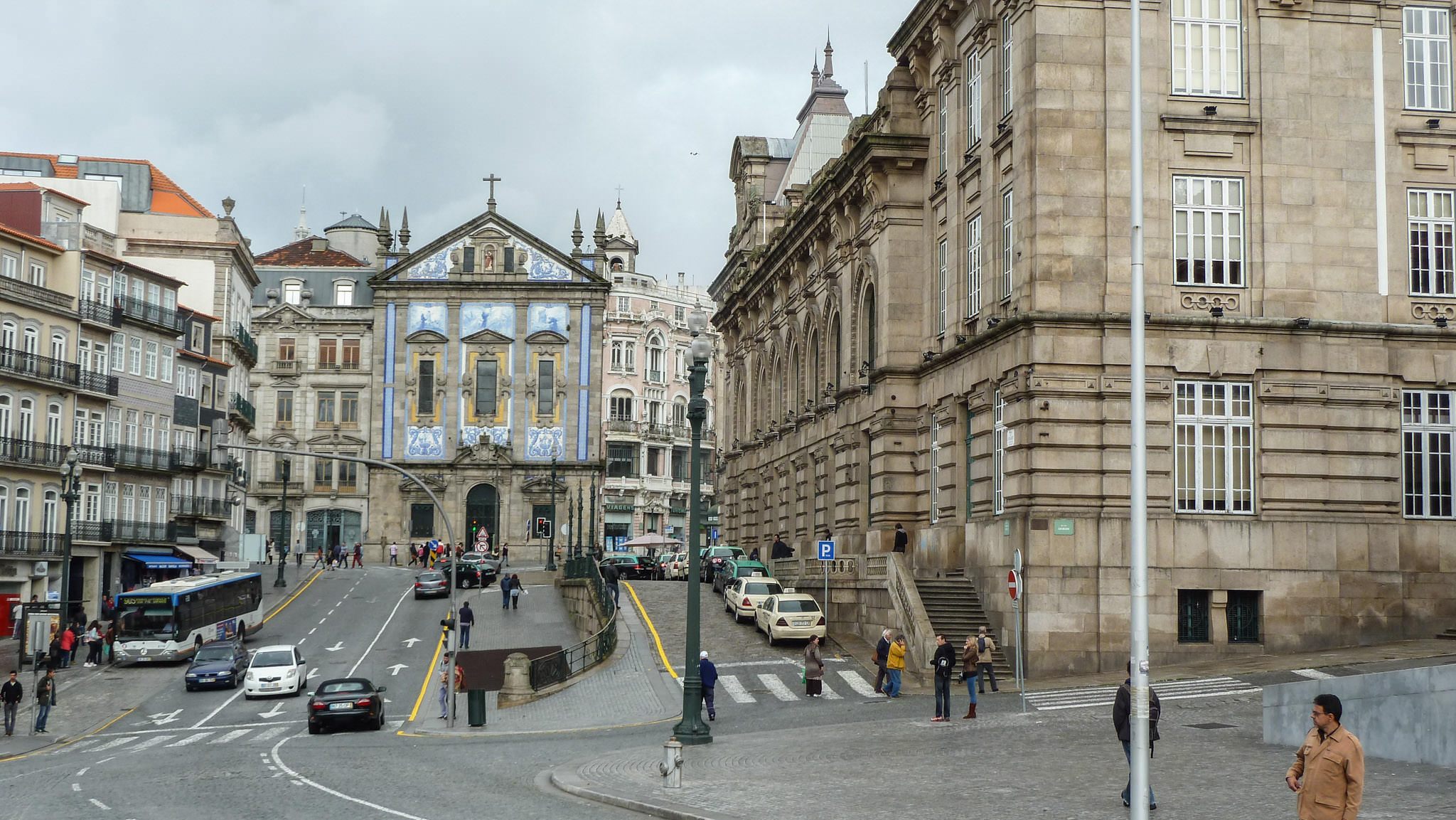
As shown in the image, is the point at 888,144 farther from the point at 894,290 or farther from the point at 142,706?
the point at 142,706

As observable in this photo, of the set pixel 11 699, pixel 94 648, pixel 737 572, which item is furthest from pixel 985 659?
pixel 94 648

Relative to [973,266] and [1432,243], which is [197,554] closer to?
[973,266]

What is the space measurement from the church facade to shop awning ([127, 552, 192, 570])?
29.5m

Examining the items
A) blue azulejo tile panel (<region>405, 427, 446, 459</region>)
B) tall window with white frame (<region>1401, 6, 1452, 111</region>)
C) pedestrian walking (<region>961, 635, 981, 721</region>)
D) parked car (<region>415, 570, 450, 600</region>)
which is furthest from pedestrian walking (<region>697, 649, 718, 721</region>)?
blue azulejo tile panel (<region>405, 427, 446, 459</region>)

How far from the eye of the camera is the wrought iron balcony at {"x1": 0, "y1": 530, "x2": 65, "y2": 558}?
53.9m

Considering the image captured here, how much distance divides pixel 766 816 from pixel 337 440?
88675 mm

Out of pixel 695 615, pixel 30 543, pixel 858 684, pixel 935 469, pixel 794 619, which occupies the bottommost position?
pixel 858 684

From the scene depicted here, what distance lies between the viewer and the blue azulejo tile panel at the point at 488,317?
9894 centimetres

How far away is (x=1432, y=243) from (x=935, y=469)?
14.2 m

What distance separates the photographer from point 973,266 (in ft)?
135

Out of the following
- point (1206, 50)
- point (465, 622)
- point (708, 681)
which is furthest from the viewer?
point (465, 622)

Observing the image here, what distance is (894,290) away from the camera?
45.8m

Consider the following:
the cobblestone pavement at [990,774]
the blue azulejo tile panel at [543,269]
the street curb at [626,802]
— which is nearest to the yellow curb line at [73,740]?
the cobblestone pavement at [990,774]

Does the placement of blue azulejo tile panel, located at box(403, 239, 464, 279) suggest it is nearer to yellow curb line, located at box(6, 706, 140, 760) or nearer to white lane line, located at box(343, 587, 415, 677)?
white lane line, located at box(343, 587, 415, 677)
